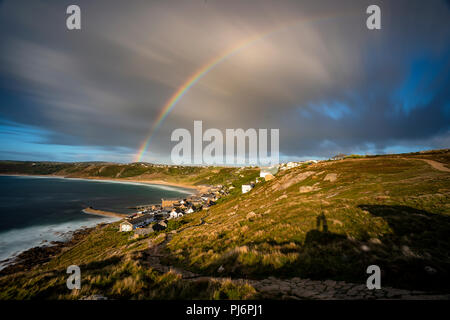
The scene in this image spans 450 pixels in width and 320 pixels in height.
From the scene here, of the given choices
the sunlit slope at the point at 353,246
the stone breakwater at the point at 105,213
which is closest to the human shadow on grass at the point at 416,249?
the sunlit slope at the point at 353,246

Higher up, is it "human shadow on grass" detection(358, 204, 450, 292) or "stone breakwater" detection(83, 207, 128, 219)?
"human shadow on grass" detection(358, 204, 450, 292)

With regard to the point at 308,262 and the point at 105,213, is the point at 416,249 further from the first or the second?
the point at 105,213

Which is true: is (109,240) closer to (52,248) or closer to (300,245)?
(52,248)

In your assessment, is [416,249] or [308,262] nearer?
[416,249]

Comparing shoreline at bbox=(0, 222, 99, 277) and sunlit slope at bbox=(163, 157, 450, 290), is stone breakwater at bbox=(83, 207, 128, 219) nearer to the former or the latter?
shoreline at bbox=(0, 222, 99, 277)

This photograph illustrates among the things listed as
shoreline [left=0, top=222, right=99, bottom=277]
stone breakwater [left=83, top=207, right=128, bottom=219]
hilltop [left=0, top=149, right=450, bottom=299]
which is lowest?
stone breakwater [left=83, top=207, right=128, bottom=219]

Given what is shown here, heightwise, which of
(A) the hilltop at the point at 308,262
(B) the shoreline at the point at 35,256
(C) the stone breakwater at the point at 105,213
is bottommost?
(C) the stone breakwater at the point at 105,213

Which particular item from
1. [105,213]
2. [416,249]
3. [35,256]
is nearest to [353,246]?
[416,249]

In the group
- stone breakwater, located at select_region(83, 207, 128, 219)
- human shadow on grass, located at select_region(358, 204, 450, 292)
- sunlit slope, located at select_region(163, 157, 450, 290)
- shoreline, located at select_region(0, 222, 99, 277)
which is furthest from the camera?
stone breakwater, located at select_region(83, 207, 128, 219)

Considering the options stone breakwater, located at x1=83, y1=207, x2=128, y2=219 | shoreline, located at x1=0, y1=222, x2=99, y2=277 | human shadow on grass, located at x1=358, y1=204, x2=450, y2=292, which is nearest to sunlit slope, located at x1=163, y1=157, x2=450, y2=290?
human shadow on grass, located at x1=358, y1=204, x2=450, y2=292

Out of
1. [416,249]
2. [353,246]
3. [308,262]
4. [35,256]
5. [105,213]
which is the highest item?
[416,249]

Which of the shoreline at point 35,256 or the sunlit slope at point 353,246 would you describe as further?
the shoreline at point 35,256

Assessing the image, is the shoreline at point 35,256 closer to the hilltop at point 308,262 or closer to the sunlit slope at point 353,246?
the hilltop at point 308,262
